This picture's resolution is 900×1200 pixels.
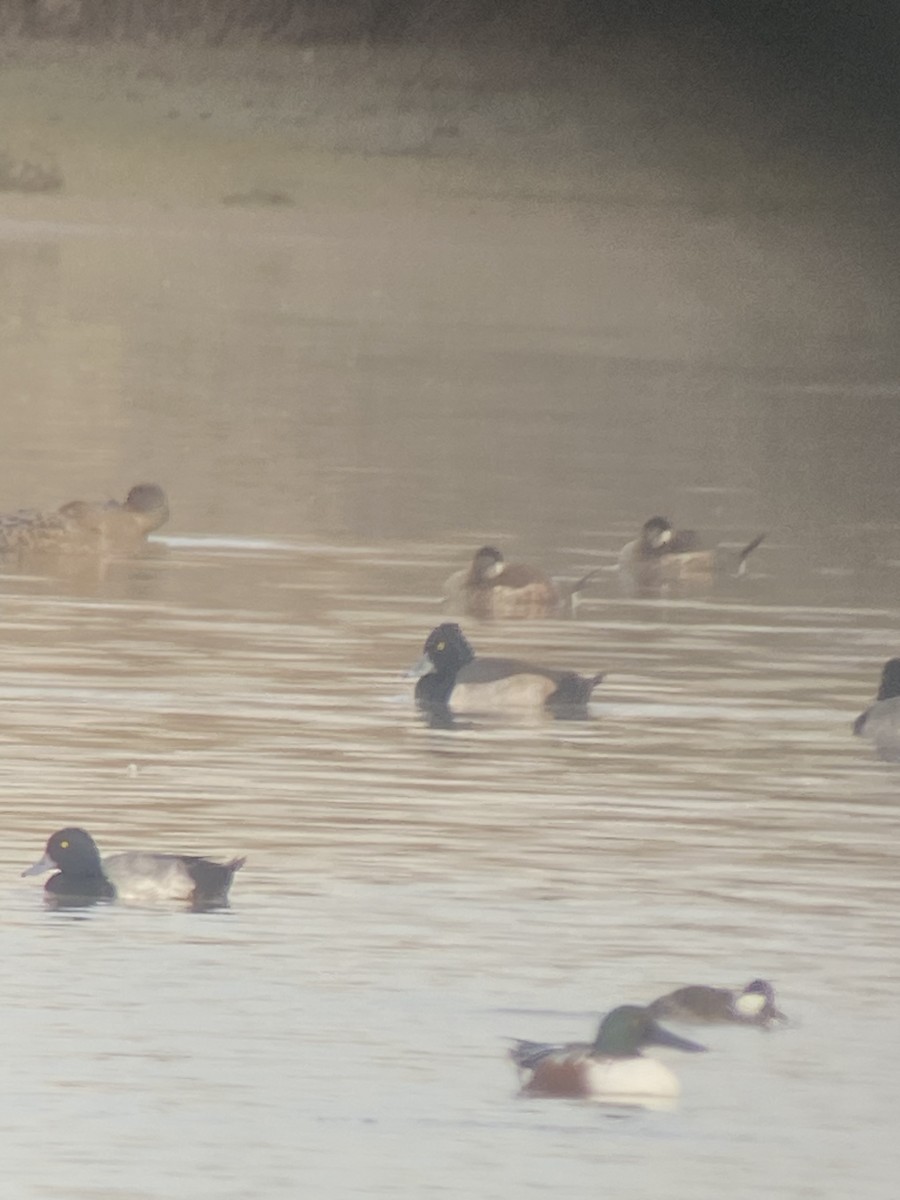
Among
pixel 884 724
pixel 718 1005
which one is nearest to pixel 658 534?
pixel 884 724

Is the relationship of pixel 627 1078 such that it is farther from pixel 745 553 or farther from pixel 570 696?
pixel 745 553

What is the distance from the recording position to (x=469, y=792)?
375 inches

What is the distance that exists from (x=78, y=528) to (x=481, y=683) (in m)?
3.57

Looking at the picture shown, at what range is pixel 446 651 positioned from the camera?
10891mm

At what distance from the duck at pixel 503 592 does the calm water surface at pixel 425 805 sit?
0.13m

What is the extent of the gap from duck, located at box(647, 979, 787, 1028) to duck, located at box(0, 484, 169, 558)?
22.9ft

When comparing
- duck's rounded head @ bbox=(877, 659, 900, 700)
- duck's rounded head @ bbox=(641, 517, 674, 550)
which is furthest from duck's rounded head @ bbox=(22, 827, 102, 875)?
duck's rounded head @ bbox=(641, 517, 674, 550)

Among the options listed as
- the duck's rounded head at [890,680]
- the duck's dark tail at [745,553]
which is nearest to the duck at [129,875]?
the duck's rounded head at [890,680]

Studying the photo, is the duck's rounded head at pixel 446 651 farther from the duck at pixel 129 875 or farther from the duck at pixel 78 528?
the duck at pixel 78 528

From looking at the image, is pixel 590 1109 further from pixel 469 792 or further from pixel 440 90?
pixel 440 90

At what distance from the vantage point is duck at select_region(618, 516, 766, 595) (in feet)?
45.6

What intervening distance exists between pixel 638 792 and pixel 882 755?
0.94 m

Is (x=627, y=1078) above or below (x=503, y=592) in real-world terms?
below

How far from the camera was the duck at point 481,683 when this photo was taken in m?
10.8
